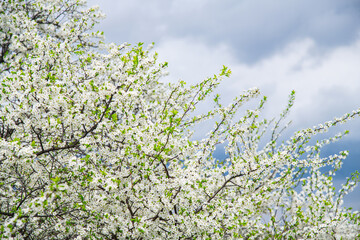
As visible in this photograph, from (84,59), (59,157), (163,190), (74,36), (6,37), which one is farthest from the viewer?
(74,36)

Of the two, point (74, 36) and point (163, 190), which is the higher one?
point (74, 36)

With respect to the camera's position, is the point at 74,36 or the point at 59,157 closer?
the point at 59,157

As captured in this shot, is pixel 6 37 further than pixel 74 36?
No

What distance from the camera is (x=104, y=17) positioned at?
1276 cm

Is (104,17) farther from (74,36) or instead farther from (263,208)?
(263,208)

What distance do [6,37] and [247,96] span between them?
9.53 meters

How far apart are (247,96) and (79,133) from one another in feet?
15.6

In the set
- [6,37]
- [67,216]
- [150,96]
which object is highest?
[6,37]

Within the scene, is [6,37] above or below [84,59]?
above

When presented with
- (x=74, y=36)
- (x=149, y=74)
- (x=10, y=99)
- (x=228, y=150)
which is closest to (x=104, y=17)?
(x=74, y=36)

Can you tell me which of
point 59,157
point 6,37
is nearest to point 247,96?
point 59,157

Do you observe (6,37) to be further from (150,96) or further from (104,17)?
(150,96)

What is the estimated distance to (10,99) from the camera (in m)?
6.85

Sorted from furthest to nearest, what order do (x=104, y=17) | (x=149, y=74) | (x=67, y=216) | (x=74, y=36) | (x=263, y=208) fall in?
(x=104, y=17) < (x=74, y=36) < (x=263, y=208) < (x=149, y=74) < (x=67, y=216)
